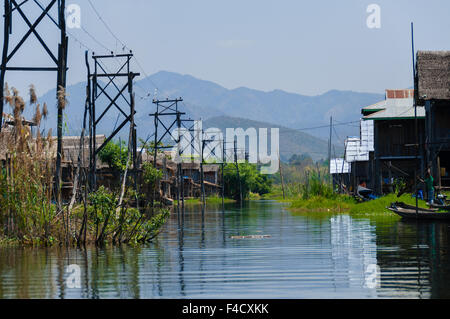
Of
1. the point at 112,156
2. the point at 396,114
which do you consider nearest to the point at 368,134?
the point at 396,114

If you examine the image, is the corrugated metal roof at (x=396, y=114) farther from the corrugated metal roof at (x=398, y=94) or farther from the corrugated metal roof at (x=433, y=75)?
the corrugated metal roof at (x=433, y=75)

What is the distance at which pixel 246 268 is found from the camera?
42.3 feet

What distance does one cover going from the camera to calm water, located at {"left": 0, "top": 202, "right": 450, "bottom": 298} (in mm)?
10242

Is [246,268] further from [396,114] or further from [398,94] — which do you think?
[398,94]

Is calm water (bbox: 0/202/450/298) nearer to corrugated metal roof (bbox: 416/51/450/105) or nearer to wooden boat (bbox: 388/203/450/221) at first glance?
wooden boat (bbox: 388/203/450/221)

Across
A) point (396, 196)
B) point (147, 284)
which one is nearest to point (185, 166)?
point (396, 196)

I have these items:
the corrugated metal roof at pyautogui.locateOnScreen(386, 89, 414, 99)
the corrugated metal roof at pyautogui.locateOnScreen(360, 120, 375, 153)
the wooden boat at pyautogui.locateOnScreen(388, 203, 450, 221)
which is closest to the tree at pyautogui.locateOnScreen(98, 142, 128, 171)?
the corrugated metal roof at pyautogui.locateOnScreen(360, 120, 375, 153)

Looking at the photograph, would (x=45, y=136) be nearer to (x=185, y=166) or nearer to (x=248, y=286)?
(x=248, y=286)

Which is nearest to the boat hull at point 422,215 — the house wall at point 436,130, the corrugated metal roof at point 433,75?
the house wall at point 436,130

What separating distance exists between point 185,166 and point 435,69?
4920 cm

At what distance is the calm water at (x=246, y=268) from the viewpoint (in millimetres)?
10242
